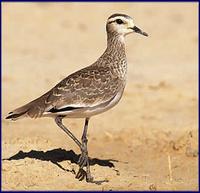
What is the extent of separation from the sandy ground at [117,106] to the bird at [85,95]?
0.65m

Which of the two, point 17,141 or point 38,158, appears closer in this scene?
point 38,158

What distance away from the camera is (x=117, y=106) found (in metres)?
13.9

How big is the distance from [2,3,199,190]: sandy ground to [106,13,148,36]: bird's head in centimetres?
175

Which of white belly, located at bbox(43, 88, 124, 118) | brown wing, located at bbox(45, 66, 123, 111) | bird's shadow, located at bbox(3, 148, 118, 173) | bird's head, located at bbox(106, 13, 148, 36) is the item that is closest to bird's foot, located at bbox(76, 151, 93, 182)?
bird's shadow, located at bbox(3, 148, 118, 173)

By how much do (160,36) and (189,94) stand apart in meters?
6.24

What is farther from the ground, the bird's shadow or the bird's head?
the bird's head

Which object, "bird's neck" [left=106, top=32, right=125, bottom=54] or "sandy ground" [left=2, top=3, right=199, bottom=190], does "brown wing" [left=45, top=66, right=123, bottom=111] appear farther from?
"sandy ground" [left=2, top=3, right=199, bottom=190]

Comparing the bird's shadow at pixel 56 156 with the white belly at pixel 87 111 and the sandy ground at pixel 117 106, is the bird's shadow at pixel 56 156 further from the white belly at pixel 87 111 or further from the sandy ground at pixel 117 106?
the white belly at pixel 87 111

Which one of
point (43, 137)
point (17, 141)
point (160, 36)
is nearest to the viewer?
point (17, 141)

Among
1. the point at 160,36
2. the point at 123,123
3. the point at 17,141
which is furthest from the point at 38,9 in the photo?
the point at 17,141

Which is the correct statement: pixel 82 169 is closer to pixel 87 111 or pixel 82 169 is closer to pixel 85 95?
pixel 87 111

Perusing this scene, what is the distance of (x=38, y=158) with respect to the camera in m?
9.39

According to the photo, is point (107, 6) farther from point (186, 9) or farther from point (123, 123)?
point (123, 123)

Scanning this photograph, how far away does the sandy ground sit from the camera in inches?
366
